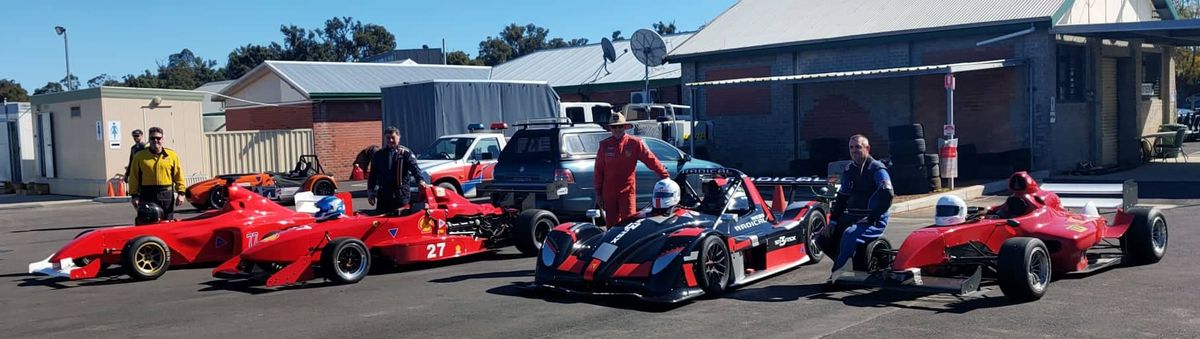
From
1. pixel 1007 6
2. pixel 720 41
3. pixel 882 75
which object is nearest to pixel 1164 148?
pixel 1007 6

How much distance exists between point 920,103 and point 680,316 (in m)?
16.8

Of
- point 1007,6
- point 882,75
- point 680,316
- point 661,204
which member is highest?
point 1007,6

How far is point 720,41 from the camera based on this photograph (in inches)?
1086

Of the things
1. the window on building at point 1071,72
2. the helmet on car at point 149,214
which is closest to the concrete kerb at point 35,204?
the helmet on car at point 149,214

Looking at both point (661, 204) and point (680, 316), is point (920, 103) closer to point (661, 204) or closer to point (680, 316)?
point (661, 204)

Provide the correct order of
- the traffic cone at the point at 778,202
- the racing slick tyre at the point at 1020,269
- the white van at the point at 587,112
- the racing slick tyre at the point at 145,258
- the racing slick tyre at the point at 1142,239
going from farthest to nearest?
the white van at the point at 587,112
the traffic cone at the point at 778,202
the racing slick tyre at the point at 145,258
the racing slick tyre at the point at 1142,239
the racing slick tyre at the point at 1020,269

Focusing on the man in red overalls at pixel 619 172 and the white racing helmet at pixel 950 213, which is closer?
the white racing helmet at pixel 950 213

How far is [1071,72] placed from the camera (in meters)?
23.2

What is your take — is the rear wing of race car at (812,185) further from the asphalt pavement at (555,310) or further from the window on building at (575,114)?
the window on building at (575,114)

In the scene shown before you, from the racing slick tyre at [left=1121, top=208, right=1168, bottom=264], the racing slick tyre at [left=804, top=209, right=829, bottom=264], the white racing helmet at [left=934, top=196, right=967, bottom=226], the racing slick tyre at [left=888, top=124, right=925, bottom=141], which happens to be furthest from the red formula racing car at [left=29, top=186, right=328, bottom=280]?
the racing slick tyre at [left=888, top=124, right=925, bottom=141]

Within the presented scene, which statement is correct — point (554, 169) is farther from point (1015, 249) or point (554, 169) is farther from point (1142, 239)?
point (1015, 249)

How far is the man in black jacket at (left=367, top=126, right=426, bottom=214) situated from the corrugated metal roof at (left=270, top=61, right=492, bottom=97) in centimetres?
2135

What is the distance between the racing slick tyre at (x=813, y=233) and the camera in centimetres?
1093

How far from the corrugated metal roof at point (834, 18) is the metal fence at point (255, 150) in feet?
38.6
